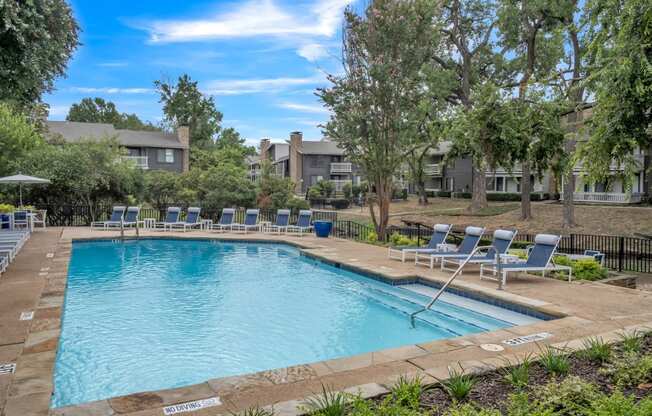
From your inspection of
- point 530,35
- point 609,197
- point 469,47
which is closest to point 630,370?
point 530,35

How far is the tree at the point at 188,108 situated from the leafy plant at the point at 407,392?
52887 millimetres

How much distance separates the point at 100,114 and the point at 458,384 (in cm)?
7100

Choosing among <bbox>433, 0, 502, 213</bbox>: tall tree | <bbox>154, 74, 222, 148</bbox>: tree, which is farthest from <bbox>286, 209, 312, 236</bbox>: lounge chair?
<bbox>154, 74, 222, 148</bbox>: tree

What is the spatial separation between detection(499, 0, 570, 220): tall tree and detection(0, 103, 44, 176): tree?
20725 mm

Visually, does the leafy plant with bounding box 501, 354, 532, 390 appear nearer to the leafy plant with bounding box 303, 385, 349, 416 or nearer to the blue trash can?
the leafy plant with bounding box 303, 385, 349, 416

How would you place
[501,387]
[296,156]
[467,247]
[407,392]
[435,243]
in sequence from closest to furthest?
[407,392], [501,387], [467,247], [435,243], [296,156]

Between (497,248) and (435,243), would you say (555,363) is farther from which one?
(435,243)

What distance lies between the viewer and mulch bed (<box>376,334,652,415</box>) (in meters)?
3.77

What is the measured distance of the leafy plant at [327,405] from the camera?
3.41m

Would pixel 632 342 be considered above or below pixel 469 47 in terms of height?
below

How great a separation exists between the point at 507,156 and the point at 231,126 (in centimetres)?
5228

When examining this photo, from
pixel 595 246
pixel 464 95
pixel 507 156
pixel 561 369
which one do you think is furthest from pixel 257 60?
pixel 561 369

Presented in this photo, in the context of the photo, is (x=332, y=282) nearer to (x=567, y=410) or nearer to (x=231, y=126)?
(x=567, y=410)

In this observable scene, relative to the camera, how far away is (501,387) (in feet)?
13.5
